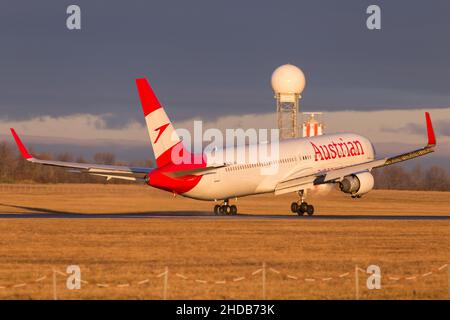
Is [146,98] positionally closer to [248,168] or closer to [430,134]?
[248,168]

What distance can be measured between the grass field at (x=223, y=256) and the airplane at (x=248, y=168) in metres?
3.22

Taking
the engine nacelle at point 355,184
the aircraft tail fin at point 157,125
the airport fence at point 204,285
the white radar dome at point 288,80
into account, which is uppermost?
the white radar dome at point 288,80

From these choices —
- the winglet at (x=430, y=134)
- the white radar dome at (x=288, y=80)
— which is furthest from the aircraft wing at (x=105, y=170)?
the white radar dome at (x=288, y=80)

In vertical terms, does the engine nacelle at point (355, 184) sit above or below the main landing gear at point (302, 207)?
above

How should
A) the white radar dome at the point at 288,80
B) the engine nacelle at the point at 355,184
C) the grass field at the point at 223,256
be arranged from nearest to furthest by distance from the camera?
the grass field at the point at 223,256
the engine nacelle at the point at 355,184
the white radar dome at the point at 288,80

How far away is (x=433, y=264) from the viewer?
40.8 m

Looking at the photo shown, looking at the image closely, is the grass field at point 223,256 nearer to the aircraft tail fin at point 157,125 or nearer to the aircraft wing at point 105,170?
the aircraft tail fin at point 157,125

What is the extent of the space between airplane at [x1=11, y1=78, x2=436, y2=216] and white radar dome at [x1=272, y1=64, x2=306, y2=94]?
28.3 m

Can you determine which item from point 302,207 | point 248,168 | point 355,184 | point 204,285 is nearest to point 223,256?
point 204,285

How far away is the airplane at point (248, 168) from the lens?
6222 centimetres
